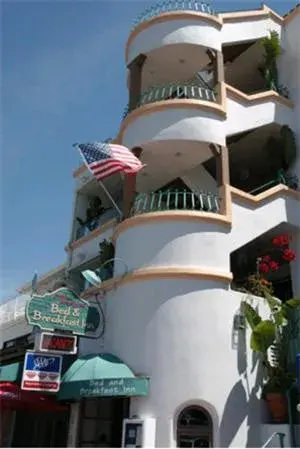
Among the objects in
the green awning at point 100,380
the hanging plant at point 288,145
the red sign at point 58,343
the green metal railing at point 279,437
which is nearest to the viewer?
the green metal railing at point 279,437

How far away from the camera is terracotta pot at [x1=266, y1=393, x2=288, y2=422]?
53.9 feet

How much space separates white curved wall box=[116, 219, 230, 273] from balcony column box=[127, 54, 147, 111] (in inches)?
246

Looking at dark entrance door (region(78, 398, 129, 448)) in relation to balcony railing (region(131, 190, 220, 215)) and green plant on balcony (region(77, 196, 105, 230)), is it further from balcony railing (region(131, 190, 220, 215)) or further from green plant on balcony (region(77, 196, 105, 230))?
green plant on balcony (region(77, 196, 105, 230))

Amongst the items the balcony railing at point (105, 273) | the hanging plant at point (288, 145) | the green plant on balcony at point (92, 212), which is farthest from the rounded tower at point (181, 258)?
the green plant on balcony at point (92, 212)

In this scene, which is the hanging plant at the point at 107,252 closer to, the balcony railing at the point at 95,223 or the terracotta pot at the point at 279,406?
the balcony railing at the point at 95,223

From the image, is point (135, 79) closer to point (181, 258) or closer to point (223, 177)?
point (223, 177)

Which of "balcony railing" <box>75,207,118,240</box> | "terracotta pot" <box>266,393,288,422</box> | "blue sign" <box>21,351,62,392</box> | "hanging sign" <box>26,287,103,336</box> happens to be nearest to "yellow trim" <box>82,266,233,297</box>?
"hanging sign" <box>26,287,103,336</box>

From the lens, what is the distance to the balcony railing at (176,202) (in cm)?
1891

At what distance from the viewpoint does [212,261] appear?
17.8 meters

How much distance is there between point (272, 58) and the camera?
2359 centimetres

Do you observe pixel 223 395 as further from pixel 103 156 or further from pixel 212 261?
pixel 103 156

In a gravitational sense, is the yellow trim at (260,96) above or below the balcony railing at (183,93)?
above

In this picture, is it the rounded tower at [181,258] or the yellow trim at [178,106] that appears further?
the yellow trim at [178,106]

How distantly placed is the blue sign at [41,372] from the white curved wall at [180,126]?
28.8ft
